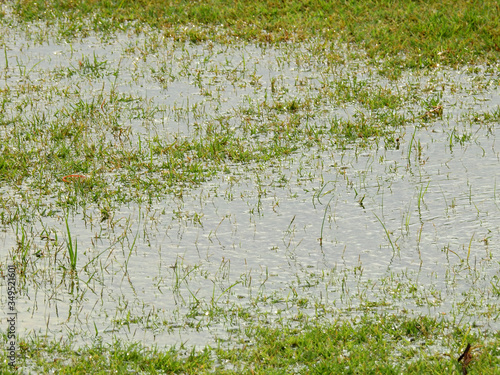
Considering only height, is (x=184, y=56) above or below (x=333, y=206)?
above

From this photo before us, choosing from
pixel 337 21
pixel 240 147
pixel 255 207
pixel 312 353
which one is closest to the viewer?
pixel 312 353

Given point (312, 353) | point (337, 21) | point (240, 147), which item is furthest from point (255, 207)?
point (337, 21)

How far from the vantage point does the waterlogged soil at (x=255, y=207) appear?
5.73m

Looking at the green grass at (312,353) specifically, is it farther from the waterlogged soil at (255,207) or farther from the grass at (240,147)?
the waterlogged soil at (255,207)

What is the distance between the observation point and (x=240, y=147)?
8.79 m

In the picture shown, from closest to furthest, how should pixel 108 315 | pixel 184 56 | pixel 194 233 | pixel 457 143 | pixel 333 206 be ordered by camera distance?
1. pixel 108 315
2. pixel 194 233
3. pixel 333 206
4. pixel 457 143
5. pixel 184 56

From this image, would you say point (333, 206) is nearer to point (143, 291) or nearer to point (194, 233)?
point (194, 233)

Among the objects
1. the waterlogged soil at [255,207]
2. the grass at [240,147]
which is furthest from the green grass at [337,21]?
the waterlogged soil at [255,207]

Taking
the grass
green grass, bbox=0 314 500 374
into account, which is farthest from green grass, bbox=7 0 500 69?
green grass, bbox=0 314 500 374

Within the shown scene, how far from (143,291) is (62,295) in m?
0.61

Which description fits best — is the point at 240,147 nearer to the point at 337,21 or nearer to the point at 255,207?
the point at 255,207

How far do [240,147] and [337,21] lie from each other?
209 inches

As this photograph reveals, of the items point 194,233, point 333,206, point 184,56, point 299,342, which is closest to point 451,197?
point 333,206

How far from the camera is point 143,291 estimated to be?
6.00 m
